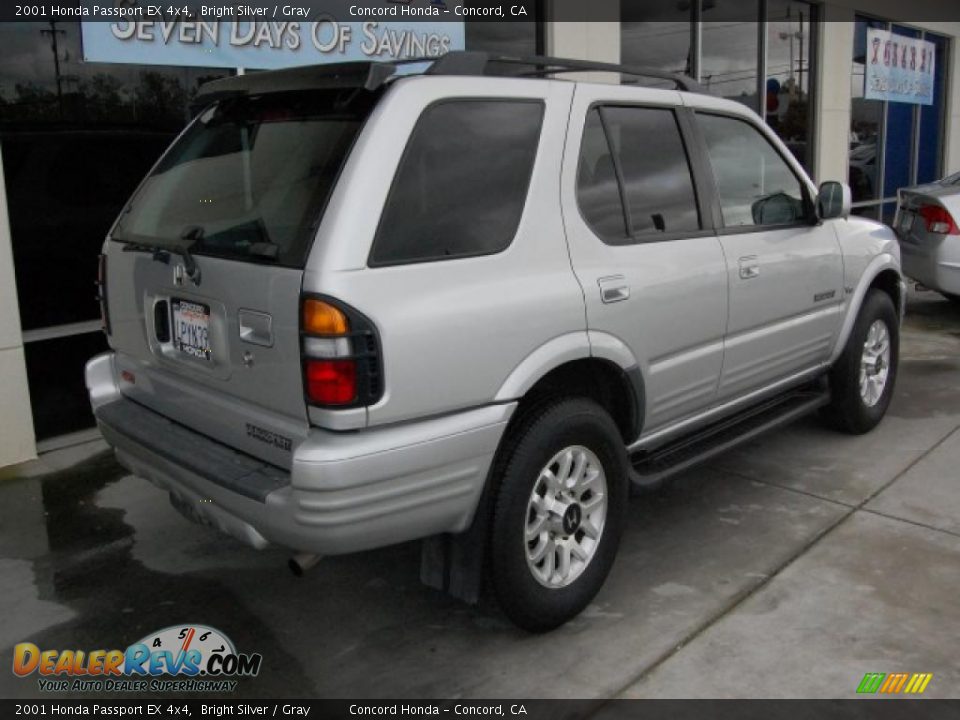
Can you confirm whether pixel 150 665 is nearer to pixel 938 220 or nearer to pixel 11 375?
pixel 11 375

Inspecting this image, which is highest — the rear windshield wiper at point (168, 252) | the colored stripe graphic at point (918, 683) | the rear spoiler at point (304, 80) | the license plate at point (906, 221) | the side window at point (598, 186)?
the rear spoiler at point (304, 80)

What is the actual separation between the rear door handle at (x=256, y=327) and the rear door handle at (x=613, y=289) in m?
1.18

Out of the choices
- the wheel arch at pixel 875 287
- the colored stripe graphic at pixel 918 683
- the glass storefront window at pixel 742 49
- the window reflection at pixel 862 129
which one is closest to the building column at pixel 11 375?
the wheel arch at pixel 875 287

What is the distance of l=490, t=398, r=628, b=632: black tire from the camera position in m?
3.01

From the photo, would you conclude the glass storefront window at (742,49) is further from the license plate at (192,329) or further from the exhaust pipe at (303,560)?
the exhaust pipe at (303,560)

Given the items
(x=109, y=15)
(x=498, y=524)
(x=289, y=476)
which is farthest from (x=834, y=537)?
(x=109, y=15)

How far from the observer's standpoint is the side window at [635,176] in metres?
3.41

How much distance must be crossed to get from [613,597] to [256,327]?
1744 millimetres

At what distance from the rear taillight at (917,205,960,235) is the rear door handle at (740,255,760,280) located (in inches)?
198

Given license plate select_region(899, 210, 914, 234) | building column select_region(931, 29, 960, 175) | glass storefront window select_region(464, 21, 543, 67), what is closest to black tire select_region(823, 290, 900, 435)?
license plate select_region(899, 210, 914, 234)

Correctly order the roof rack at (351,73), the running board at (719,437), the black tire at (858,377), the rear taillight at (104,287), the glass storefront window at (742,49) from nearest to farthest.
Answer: the roof rack at (351,73) < the rear taillight at (104,287) < the running board at (719,437) < the black tire at (858,377) < the glass storefront window at (742,49)

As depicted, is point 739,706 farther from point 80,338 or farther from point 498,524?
point 80,338

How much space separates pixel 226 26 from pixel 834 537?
4610 millimetres

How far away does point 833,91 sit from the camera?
37.8ft
